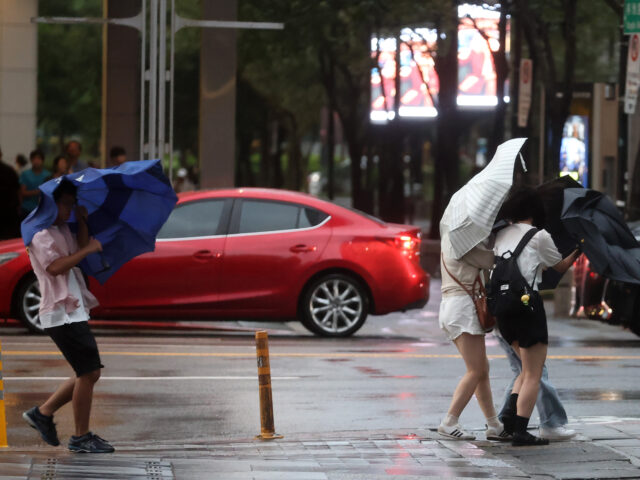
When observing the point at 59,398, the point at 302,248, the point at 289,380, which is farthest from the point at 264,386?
the point at 302,248

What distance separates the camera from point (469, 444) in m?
8.73

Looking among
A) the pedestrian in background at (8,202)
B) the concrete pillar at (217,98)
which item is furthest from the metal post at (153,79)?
the concrete pillar at (217,98)

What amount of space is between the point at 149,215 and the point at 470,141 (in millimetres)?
79896

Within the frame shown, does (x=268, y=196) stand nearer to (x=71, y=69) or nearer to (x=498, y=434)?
(x=498, y=434)

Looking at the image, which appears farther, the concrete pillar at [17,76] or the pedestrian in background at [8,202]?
the concrete pillar at [17,76]

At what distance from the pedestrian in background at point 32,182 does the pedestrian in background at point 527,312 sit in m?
12.8

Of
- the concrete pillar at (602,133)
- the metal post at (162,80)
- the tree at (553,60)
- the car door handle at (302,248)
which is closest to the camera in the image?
the car door handle at (302,248)

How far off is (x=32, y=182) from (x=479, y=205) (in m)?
13.4

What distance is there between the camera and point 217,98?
24062mm

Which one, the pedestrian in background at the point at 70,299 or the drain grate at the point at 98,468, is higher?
the pedestrian in background at the point at 70,299

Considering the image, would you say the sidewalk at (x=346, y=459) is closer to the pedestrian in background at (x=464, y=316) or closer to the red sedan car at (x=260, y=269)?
the pedestrian in background at (x=464, y=316)

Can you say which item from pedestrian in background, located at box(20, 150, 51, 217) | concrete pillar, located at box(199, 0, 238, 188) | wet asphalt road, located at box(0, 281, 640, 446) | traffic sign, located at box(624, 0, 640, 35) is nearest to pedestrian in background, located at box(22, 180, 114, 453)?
wet asphalt road, located at box(0, 281, 640, 446)

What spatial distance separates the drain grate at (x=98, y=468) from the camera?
7457 millimetres

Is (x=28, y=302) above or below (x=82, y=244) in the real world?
below
